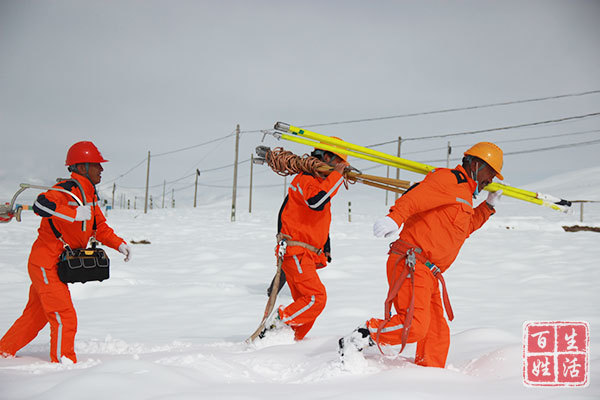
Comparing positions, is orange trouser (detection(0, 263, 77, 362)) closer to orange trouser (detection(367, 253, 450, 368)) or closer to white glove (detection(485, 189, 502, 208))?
orange trouser (detection(367, 253, 450, 368))

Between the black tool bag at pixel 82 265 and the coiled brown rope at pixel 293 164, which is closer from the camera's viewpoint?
the black tool bag at pixel 82 265

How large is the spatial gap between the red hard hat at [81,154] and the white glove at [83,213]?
48 centimetres

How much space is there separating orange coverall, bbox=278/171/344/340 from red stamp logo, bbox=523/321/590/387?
1.95m

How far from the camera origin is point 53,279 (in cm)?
410

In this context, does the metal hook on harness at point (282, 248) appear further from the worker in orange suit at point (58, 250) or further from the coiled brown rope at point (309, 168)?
the worker in orange suit at point (58, 250)

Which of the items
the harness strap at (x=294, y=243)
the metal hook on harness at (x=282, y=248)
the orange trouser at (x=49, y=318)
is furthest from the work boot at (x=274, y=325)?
the orange trouser at (x=49, y=318)

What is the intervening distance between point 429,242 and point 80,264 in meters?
2.95

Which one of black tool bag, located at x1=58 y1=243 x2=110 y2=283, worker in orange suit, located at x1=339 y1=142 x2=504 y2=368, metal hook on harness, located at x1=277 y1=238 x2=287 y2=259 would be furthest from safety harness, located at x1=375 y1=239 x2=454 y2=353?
black tool bag, located at x1=58 y1=243 x2=110 y2=283

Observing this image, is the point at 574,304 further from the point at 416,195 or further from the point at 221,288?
the point at 221,288

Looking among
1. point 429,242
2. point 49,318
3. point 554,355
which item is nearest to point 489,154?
point 429,242

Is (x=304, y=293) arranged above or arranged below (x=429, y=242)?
below

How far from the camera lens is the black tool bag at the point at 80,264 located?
4.06 m

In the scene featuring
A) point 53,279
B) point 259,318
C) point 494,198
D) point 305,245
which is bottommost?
point 259,318

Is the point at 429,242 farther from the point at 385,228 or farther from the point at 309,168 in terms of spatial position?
the point at 309,168
